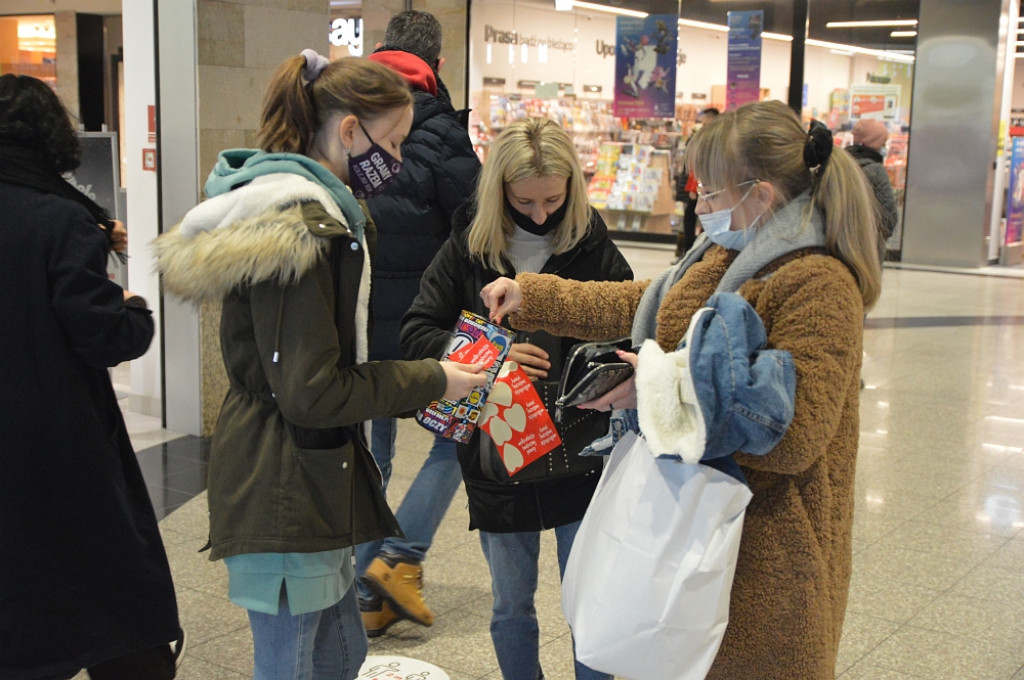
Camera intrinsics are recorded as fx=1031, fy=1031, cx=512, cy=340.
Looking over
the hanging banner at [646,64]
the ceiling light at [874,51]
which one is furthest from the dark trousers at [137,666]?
the ceiling light at [874,51]

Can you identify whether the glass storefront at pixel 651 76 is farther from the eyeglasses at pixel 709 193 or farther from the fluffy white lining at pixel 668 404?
the fluffy white lining at pixel 668 404

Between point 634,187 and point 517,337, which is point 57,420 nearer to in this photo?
point 517,337

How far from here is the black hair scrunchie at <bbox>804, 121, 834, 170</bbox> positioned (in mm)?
1719

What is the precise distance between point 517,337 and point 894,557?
223 cm

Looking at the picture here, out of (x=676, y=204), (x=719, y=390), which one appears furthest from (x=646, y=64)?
(x=719, y=390)

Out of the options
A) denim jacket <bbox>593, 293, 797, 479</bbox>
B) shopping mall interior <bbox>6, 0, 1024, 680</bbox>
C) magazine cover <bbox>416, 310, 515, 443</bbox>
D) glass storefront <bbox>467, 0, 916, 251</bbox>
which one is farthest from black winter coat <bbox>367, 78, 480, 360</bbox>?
glass storefront <bbox>467, 0, 916, 251</bbox>

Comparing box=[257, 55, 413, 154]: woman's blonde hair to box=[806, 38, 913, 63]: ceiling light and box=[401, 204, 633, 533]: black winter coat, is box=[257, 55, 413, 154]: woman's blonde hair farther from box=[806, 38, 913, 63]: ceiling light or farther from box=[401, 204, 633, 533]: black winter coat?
box=[806, 38, 913, 63]: ceiling light

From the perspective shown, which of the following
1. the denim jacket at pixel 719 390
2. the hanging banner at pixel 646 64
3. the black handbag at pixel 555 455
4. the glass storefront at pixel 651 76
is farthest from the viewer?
the hanging banner at pixel 646 64

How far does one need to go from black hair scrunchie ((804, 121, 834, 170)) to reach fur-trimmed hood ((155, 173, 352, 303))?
0.81 metres

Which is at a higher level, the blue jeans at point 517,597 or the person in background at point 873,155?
the person in background at point 873,155

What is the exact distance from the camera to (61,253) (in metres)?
2.17

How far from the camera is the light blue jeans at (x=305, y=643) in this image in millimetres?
1917

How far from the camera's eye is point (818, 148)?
172 cm

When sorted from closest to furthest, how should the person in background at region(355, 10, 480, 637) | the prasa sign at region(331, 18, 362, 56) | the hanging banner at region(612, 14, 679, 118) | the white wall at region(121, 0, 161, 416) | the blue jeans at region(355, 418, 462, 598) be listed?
the blue jeans at region(355, 418, 462, 598) → the person in background at region(355, 10, 480, 637) → the white wall at region(121, 0, 161, 416) → the prasa sign at region(331, 18, 362, 56) → the hanging banner at region(612, 14, 679, 118)
